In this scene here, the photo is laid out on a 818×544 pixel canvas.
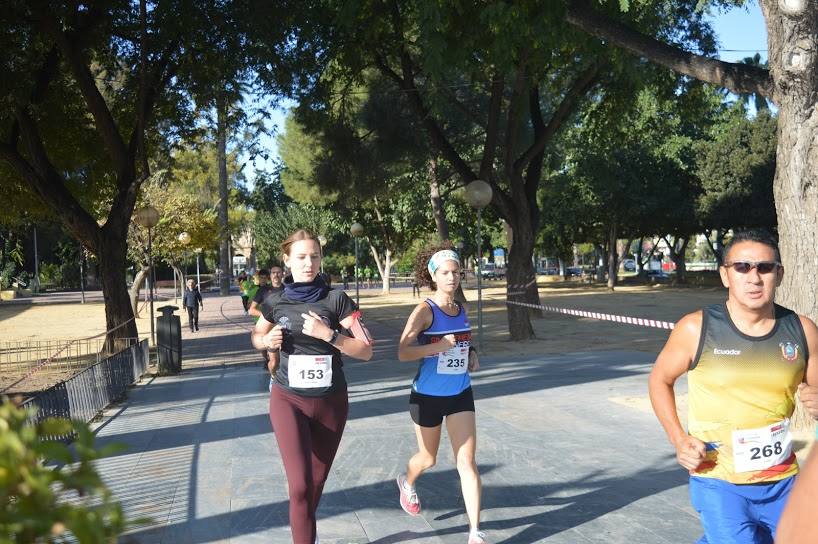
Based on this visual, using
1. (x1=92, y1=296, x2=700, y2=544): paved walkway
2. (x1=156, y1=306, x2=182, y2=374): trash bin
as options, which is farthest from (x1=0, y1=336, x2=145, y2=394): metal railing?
(x1=92, y1=296, x2=700, y2=544): paved walkway

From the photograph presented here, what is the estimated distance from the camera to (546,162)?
36344mm

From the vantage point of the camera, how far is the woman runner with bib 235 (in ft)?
15.8

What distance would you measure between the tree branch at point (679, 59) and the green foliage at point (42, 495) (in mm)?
8186

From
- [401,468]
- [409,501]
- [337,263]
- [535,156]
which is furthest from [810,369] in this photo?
[337,263]

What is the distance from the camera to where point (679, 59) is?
29.3 ft

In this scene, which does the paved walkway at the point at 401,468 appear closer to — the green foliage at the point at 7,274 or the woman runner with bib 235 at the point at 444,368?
the woman runner with bib 235 at the point at 444,368

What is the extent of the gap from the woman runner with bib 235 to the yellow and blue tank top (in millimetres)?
1793

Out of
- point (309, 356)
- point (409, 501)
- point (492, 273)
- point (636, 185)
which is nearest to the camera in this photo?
point (309, 356)

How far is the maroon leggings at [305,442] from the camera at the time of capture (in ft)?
13.8

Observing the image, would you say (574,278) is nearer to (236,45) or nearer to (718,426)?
(236,45)

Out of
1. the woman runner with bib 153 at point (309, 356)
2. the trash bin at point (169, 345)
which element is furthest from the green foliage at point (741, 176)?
the woman runner with bib 153 at point (309, 356)

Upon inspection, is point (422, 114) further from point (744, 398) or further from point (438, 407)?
point (744, 398)

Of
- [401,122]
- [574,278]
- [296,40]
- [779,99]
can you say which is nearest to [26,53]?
[296,40]

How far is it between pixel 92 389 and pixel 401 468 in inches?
178
